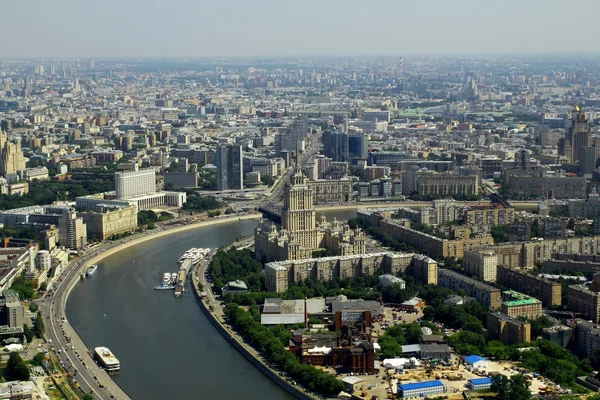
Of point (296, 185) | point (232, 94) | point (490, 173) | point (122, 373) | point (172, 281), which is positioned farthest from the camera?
point (232, 94)

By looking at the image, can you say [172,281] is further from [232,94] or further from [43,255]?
[232,94]

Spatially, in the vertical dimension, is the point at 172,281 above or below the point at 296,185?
below

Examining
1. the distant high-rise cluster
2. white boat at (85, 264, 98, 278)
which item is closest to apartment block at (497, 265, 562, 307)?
white boat at (85, 264, 98, 278)

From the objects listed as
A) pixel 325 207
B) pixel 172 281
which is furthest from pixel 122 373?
pixel 325 207

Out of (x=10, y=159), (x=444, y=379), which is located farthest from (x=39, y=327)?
(x=10, y=159)

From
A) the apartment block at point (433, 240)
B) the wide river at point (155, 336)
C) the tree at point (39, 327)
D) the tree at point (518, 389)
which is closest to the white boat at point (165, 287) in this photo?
the wide river at point (155, 336)

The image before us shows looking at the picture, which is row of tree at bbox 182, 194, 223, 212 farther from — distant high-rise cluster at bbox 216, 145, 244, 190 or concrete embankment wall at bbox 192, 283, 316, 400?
concrete embankment wall at bbox 192, 283, 316, 400

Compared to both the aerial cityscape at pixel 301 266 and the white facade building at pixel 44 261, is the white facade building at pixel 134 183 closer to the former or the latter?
the aerial cityscape at pixel 301 266
